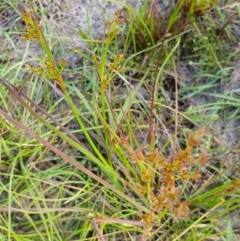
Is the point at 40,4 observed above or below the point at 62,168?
above

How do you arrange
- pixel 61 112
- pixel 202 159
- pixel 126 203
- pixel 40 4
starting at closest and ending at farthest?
pixel 202 159, pixel 126 203, pixel 61 112, pixel 40 4

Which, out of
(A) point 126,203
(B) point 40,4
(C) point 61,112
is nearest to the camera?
(A) point 126,203

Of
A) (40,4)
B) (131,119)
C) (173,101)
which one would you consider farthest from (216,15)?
(40,4)

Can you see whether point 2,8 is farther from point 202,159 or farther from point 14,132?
point 202,159

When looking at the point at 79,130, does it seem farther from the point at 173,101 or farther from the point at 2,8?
the point at 2,8

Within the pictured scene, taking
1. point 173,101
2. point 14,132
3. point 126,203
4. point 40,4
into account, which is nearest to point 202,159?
point 126,203

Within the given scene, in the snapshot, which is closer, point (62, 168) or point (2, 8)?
point (62, 168)

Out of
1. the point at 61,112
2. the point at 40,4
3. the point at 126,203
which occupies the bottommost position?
the point at 126,203
